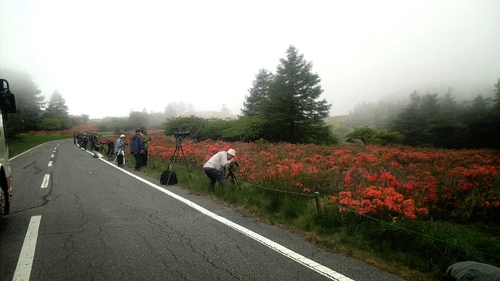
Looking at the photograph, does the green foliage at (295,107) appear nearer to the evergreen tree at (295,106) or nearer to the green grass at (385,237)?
the evergreen tree at (295,106)

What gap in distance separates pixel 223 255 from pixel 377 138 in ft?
82.8

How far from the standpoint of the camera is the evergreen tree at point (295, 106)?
80.0 ft

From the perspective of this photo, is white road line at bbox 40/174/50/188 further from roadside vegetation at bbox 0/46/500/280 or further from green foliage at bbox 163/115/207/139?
green foliage at bbox 163/115/207/139

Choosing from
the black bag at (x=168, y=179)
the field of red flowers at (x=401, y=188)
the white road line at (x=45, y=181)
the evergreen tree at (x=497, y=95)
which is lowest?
the white road line at (x=45, y=181)

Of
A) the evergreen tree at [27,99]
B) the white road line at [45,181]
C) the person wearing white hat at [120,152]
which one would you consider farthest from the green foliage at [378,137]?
the evergreen tree at [27,99]

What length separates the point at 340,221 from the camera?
513 centimetres

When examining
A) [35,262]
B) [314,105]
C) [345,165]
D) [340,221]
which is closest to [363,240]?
[340,221]

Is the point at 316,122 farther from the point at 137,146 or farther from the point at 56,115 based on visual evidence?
the point at 56,115

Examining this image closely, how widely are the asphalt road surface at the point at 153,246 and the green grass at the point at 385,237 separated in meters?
0.35

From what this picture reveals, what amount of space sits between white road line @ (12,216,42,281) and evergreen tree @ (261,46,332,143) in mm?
19207

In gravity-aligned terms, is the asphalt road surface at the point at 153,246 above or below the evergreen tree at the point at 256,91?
below

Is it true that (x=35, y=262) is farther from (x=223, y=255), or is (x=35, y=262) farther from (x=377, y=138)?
(x=377, y=138)

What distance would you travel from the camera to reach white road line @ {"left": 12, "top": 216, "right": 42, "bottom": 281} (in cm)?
327

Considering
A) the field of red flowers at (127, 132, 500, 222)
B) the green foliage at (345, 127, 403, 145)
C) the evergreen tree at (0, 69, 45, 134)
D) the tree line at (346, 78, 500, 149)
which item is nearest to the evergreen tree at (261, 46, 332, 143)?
the green foliage at (345, 127, 403, 145)
